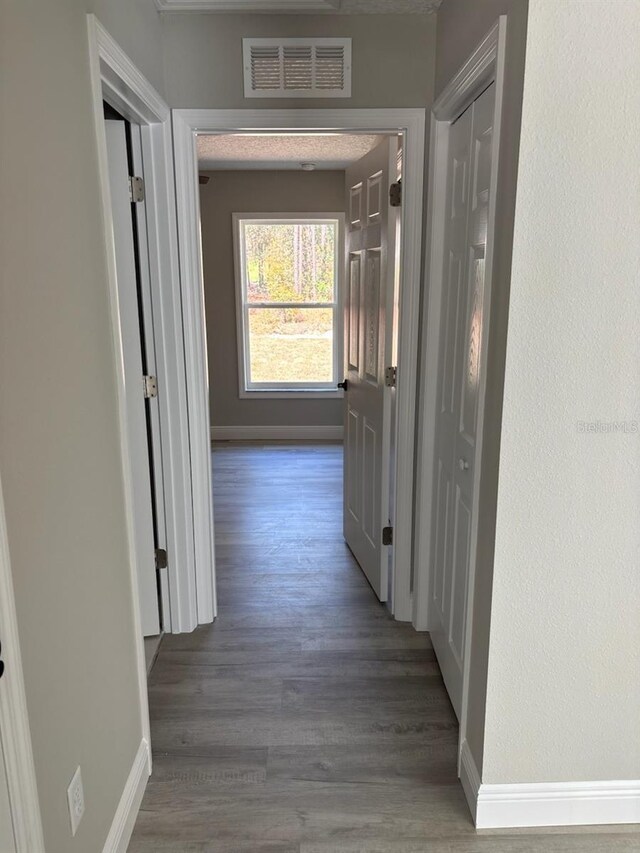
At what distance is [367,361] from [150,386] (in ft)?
3.56

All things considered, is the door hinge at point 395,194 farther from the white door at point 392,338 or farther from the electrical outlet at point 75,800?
the electrical outlet at point 75,800

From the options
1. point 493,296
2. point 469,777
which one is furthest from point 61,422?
point 469,777

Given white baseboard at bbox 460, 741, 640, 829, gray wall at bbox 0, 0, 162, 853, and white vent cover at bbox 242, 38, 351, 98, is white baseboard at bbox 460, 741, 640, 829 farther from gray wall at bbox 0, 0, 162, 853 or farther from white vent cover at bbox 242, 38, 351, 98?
white vent cover at bbox 242, 38, 351, 98

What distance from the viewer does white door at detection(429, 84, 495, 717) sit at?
1.99 metres

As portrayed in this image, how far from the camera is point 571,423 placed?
1.64 meters

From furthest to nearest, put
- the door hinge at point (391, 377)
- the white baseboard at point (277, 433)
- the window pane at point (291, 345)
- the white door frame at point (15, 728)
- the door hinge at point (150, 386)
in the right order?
the white baseboard at point (277, 433) < the window pane at point (291, 345) < the door hinge at point (391, 377) < the door hinge at point (150, 386) < the white door frame at point (15, 728)

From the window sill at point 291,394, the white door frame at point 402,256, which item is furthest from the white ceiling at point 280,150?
the window sill at point 291,394

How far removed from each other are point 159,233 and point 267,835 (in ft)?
6.87

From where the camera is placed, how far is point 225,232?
231 inches

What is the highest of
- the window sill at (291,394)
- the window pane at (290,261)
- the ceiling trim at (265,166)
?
the ceiling trim at (265,166)

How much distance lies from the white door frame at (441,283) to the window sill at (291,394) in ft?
11.5

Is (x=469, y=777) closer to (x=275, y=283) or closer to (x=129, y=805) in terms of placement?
(x=129, y=805)

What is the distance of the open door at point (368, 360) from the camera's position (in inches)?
113

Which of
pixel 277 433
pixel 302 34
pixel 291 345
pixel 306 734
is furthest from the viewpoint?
pixel 277 433
